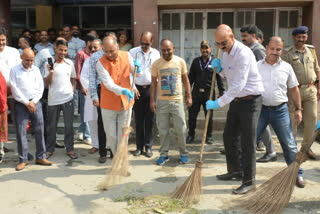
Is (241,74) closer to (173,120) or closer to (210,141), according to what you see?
(173,120)

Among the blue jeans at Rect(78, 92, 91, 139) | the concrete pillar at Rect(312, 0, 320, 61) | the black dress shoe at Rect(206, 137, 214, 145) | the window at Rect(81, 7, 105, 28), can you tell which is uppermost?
the window at Rect(81, 7, 105, 28)

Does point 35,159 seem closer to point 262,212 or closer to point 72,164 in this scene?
point 72,164

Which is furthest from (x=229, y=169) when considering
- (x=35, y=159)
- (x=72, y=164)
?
(x=35, y=159)

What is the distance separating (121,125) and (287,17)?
5.45 meters

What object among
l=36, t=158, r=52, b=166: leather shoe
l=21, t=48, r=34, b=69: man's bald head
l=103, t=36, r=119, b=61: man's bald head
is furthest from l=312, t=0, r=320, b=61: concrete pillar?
l=36, t=158, r=52, b=166: leather shoe

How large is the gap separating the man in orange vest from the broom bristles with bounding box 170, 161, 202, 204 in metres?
1.35

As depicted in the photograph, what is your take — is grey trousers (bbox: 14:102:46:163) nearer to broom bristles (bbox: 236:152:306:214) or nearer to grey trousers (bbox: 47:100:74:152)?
grey trousers (bbox: 47:100:74:152)

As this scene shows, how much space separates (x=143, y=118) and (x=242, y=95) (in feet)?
7.15

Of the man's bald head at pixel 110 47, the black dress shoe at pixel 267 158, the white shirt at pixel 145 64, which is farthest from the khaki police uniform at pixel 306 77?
the man's bald head at pixel 110 47

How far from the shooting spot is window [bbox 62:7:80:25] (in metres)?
11.2

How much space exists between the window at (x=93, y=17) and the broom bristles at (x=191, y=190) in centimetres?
848

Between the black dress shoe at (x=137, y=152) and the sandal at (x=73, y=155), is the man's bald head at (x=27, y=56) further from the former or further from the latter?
the black dress shoe at (x=137, y=152)

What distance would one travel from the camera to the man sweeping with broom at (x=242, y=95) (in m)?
3.79

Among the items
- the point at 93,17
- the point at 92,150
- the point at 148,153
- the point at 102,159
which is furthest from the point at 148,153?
the point at 93,17
